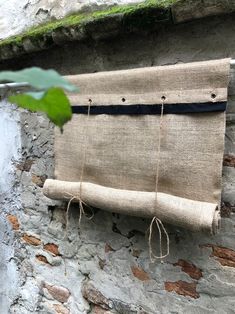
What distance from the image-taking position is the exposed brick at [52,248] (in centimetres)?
188

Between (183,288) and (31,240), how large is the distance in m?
0.92

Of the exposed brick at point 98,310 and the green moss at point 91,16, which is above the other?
the green moss at point 91,16

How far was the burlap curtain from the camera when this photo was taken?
124cm

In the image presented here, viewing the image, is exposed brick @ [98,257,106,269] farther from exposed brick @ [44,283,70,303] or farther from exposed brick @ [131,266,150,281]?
exposed brick @ [44,283,70,303]

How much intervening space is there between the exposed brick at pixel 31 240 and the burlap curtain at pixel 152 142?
0.46 meters

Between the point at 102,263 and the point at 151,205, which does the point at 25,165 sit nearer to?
the point at 102,263

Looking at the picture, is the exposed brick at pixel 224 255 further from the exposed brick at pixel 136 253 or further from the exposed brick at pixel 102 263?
the exposed brick at pixel 102 263

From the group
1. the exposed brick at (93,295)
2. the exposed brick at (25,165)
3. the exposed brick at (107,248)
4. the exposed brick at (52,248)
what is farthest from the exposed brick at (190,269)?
A: the exposed brick at (25,165)

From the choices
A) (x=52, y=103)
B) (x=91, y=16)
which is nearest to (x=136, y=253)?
(x=91, y=16)

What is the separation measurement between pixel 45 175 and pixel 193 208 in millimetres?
881

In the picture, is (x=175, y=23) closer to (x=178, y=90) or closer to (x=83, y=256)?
(x=178, y=90)

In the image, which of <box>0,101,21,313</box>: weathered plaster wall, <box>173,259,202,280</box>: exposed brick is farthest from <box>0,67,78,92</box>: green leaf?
<box>0,101,21,313</box>: weathered plaster wall

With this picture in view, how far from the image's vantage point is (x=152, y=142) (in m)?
1.38

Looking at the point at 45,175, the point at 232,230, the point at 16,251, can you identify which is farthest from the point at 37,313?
the point at 232,230
